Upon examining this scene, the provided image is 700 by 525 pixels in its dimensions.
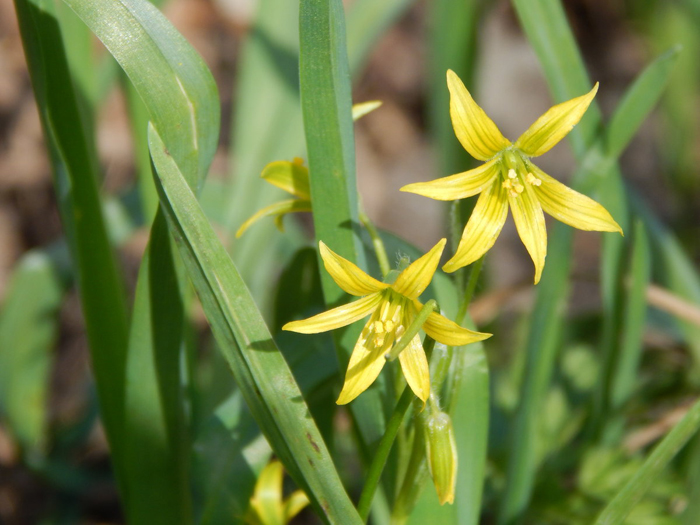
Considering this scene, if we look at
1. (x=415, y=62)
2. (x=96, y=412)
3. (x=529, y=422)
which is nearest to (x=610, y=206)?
(x=529, y=422)

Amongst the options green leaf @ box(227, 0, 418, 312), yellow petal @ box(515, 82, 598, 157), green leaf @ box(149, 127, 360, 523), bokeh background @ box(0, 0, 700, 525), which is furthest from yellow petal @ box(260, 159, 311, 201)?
bokeh background @ box(0, 0, 700, 525)

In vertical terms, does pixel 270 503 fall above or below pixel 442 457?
below

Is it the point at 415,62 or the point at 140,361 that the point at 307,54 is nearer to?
the point at 140,361

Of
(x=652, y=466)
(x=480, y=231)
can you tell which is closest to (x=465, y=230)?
(x=480, y=231)

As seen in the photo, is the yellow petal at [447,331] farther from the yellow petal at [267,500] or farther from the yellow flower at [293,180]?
the yellow petal at [267,500]

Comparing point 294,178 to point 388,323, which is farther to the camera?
point 294,178

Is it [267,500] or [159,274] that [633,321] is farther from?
[159,274]

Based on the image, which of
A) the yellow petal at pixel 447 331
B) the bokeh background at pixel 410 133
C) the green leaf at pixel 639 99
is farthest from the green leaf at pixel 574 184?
the bokeh background at pixel 410 133
